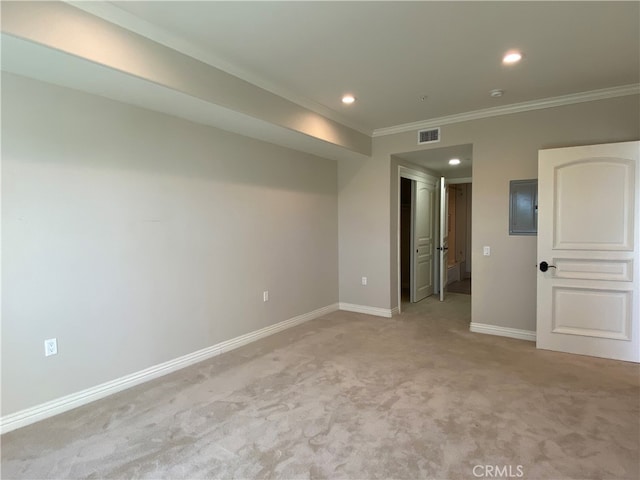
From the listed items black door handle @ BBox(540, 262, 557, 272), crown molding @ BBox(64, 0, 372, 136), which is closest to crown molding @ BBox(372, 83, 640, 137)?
crown molding @ BBox(64, 0, 372, 136)

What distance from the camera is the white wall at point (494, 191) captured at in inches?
145

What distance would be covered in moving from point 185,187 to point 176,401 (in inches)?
72.8

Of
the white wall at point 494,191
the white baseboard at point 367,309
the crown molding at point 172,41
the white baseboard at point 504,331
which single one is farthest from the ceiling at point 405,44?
the white baseboard at point 367,309

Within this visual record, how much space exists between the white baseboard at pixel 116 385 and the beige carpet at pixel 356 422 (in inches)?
3.0

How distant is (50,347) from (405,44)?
339cm

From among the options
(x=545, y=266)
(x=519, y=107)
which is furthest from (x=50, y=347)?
(x=519, y=107)

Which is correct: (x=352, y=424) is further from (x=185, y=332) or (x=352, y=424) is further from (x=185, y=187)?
(x=185, y=187)

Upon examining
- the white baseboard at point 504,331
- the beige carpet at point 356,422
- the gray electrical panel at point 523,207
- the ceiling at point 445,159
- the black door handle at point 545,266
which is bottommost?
the beige carpet at point 356,422

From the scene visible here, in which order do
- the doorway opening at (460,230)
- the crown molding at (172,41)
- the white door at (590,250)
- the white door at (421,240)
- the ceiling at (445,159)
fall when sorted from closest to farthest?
the crown molding at (172,41), the white door at (590,250), the ceiling at (445,159), the white door at (421,240), the doorway opening at (460,230)

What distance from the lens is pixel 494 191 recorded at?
A: 4199mm

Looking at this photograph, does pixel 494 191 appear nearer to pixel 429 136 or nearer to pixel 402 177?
pixel 429 136

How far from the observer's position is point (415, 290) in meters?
6.06

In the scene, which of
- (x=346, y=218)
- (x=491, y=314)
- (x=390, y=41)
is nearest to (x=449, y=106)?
(x=390, y=41)

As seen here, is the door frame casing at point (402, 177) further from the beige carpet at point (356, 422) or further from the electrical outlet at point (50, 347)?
the electrical outlet at point (50, 347)
